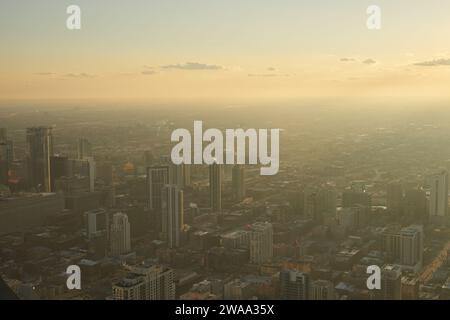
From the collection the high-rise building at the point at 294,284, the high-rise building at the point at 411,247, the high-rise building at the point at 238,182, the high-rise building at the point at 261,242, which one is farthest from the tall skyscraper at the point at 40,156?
the high-rise building at the point at 411,247

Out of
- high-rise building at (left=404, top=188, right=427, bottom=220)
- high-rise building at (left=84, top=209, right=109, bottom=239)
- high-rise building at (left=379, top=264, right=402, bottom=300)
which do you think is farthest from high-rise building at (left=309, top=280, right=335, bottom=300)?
high-rise building at (left=84, top=209, right=109, bottom=239)

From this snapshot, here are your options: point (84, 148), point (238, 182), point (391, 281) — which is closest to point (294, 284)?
point (391, 281)

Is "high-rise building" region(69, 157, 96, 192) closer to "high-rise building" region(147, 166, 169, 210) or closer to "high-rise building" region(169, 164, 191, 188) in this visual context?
"high-rise building" region(147, 166, 169, 210)

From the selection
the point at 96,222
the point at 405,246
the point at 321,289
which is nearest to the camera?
the point at 321,289

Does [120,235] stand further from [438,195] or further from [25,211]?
[438,195]

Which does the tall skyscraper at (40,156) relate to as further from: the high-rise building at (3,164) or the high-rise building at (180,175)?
the high-rise building at (180,175)

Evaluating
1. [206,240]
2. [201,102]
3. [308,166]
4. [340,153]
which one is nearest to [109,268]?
[206,240]
